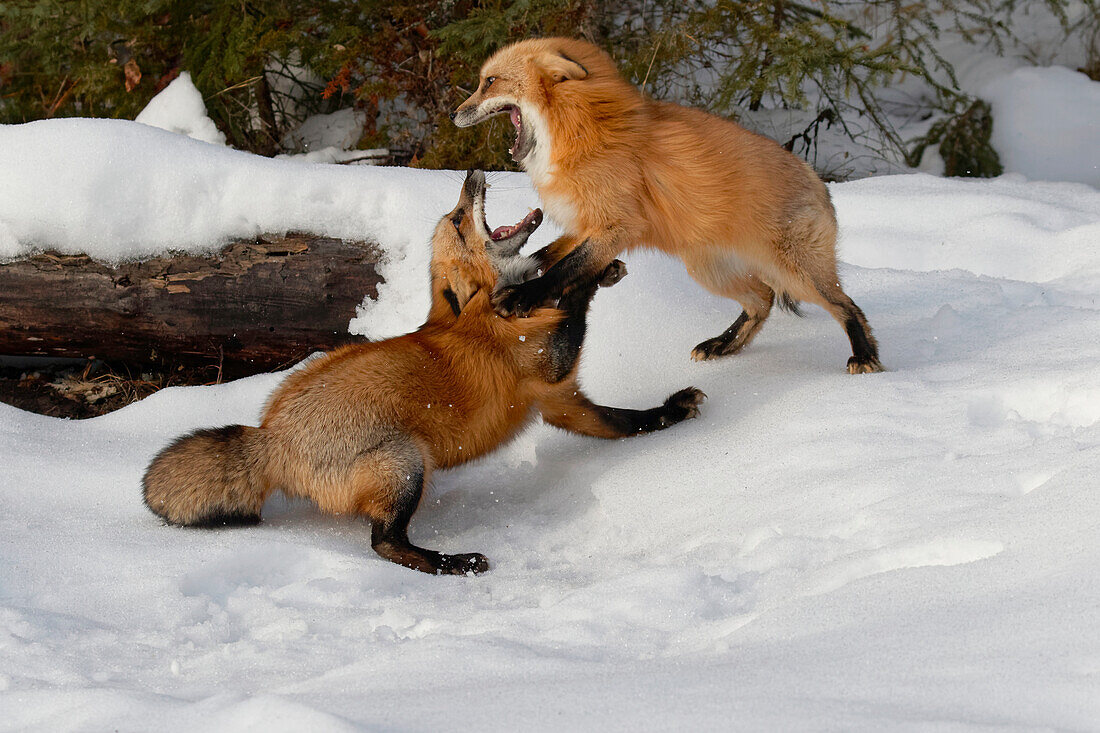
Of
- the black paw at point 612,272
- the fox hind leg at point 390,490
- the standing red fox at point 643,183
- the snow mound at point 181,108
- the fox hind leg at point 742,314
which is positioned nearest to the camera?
the fox hind leg at point 390,490

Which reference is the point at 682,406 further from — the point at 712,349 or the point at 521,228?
the point at 521,228

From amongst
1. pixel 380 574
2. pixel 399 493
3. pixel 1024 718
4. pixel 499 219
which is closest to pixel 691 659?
pixel 1024 718

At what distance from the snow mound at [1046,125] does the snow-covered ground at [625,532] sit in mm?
3121

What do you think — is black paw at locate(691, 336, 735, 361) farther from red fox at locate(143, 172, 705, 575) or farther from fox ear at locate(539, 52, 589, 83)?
fox ear at locate(539, 52, 589, 83)

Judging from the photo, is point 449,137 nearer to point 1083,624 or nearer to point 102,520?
point 102,520

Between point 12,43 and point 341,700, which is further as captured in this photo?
point 12,43

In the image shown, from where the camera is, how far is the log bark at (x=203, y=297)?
4.96 meters

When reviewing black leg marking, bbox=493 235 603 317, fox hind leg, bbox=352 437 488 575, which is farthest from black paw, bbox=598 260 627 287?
fox hind leg, bbox=352 437 488 575

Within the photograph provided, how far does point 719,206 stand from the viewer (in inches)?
163

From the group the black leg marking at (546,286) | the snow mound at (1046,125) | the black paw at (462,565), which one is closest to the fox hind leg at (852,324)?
the black leg marking at (546,286)

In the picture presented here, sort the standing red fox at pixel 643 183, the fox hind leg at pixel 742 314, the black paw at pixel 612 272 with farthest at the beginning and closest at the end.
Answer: the fox hind leg at pixel 742 314 → the black paw at pixel 612 272 → the standing red fox at pixel 643 183

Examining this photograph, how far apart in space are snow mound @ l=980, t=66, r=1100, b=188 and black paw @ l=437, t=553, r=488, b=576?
7.22 meters

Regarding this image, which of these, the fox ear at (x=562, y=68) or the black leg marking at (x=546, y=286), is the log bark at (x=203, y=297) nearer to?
the black leg marking at (x=546, y=286)

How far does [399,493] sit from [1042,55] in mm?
9486
